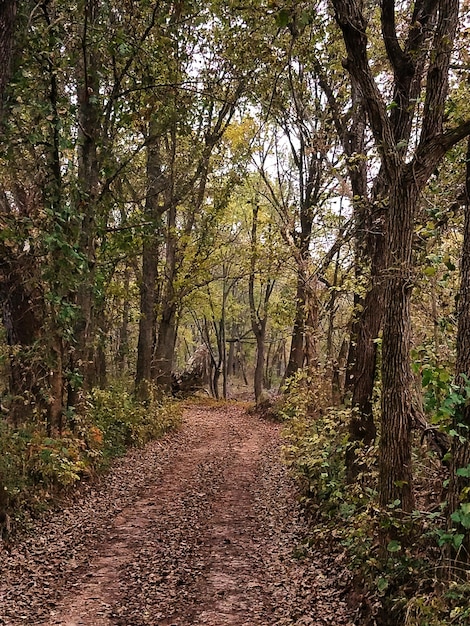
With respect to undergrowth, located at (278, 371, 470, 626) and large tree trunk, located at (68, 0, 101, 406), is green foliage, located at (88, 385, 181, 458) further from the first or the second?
undergrowth, located at (278, 371, 470, 626)

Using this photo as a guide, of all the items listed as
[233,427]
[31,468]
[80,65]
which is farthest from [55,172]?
[233,427]

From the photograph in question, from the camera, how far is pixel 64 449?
25.8 ft

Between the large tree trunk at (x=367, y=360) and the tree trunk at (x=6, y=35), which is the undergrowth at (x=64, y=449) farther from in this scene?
the tree trunk at (x=6, y=35)

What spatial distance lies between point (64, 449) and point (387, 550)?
5142mm

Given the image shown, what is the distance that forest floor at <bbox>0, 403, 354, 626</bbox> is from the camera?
4926 mm

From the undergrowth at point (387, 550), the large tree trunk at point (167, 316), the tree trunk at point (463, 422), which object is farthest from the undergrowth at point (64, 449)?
the tree trunk at point (463, 422)

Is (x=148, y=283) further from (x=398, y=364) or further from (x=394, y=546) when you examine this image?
(x=394, y=546)

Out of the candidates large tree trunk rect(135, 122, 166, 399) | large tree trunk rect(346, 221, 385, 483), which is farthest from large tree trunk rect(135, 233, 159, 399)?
large tree trunk rect(346, 221, 385, 483)

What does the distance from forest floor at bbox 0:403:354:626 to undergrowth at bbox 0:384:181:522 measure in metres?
0.37

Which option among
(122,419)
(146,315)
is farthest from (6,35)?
(146,315)

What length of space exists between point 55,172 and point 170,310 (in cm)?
932

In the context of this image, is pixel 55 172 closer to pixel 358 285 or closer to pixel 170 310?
pixel 358 285

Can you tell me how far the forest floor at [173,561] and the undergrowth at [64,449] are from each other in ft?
1.21

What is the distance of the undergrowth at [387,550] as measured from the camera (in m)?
3.60
